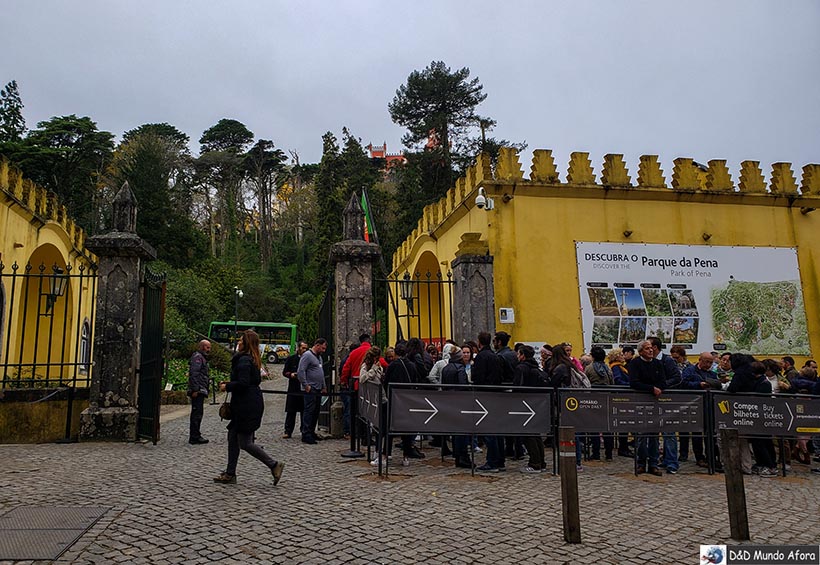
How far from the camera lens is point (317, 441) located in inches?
385

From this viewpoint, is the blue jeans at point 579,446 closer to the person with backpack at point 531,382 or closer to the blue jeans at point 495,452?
the person with backpack at point 531,382

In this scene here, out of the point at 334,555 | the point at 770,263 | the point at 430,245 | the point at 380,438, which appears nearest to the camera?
the point at 334,555

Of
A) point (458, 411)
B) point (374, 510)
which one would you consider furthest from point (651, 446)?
point (374, 510)

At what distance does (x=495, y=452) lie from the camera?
7469mm

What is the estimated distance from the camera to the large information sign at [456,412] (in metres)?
7.01

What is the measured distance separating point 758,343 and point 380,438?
36.2 ft

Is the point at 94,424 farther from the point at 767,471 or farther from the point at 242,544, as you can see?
the point at 767,471

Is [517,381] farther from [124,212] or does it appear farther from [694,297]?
[694,297]

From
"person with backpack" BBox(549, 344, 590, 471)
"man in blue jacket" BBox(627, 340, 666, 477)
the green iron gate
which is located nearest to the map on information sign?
"man in blue jacket" BBox(627, 340, 666, 477)

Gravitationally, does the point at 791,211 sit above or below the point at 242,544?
above

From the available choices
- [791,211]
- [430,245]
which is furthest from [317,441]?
[791,211]

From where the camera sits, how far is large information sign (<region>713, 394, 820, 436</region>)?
781 centimetres

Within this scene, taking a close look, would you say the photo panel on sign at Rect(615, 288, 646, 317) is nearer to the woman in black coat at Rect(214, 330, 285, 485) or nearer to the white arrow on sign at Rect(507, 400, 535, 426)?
the white arrow on sign at Rect(507, 400, 535, 426)

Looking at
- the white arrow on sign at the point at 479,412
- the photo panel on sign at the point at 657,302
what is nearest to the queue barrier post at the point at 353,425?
the white arrow on sign at the point at 479,412
